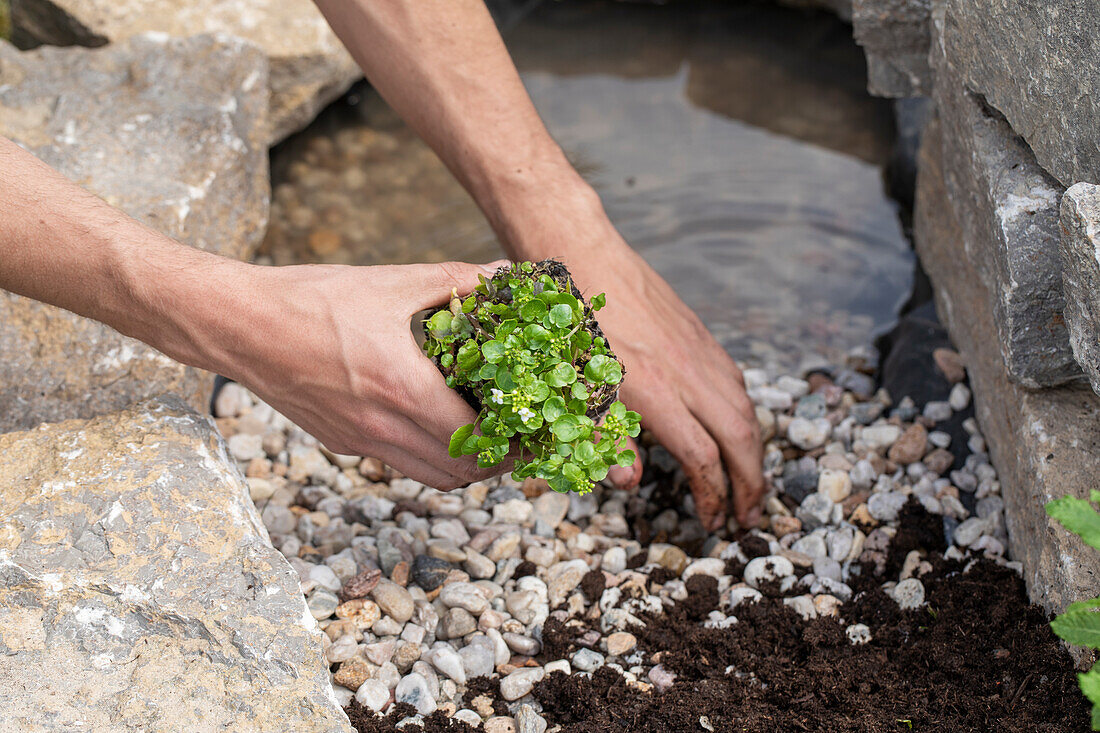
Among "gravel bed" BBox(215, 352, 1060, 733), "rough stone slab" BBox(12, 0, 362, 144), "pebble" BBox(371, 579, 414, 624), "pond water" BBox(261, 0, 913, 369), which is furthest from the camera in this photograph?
"rough stone slab" BBox(12, 0, 362, 144)

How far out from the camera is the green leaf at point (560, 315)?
1603mm

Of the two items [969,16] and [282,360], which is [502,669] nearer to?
[282,360]

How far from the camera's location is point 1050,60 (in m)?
1.94

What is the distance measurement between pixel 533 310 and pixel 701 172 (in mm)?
2796

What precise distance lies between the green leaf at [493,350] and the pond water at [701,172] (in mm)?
1941

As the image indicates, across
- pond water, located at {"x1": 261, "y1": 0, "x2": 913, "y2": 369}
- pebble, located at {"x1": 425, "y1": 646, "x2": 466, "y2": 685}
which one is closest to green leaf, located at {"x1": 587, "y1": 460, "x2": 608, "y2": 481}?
pebble, located at {"x1": 425, "y1": 646, "x2": 466, "y2": 685}

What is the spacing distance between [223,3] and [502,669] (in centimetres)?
343

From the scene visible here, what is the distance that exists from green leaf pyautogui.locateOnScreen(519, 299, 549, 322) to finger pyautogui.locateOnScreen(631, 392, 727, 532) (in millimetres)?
775

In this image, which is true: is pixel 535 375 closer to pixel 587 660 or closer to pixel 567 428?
pixel 567 428

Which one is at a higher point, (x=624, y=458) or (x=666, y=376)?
(x=624, y=458)

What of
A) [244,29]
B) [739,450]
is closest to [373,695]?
[739,450]

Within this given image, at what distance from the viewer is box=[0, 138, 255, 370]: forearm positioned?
1787 millimetres

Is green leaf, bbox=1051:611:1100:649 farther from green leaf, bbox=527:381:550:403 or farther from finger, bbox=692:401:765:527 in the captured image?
finger, bbox=692:401:765:527

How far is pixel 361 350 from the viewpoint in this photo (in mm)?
1709
